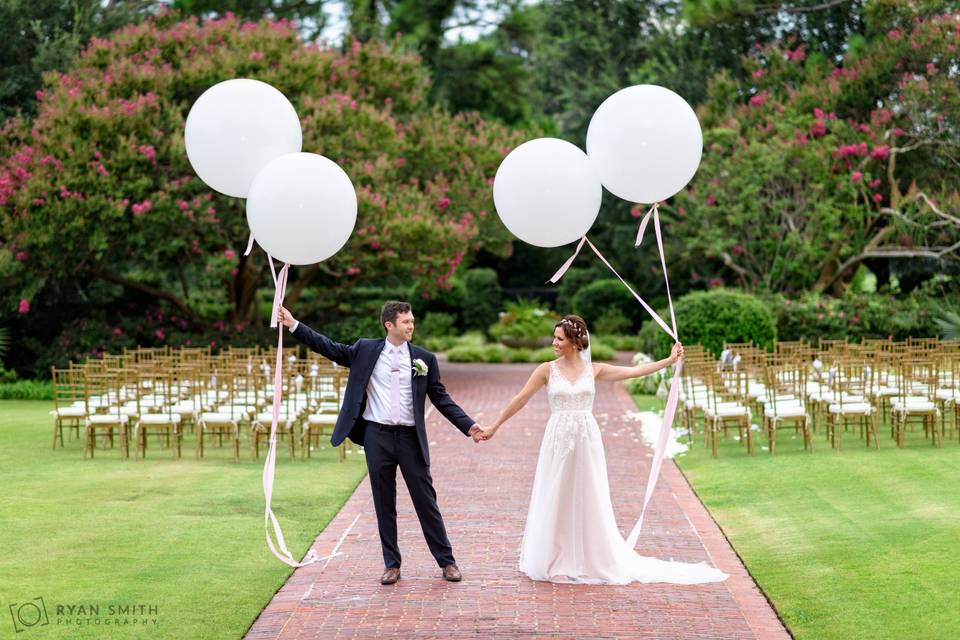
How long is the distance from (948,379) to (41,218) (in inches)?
576

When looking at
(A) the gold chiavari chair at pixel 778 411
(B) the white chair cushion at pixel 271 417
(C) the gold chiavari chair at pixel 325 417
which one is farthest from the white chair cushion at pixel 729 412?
(B) the white chair cushion at pixel 271 417

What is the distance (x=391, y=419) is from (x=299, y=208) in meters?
1.44

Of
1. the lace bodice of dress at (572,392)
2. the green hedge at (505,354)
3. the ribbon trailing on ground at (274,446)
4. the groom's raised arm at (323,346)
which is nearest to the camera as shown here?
the ribbon trailing on ground at (274,446)

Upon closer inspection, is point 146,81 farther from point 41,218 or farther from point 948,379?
point 948,379

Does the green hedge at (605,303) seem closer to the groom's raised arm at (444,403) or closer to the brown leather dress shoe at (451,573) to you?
the groom's raised arm at (444,403)

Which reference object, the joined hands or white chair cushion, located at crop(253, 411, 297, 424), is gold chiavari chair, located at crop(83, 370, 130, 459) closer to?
white chair cushion, located at crop(253, 411, 297, 424)

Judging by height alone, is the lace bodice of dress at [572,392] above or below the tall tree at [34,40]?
below

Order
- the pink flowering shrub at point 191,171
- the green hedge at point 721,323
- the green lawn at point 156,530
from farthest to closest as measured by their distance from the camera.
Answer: the green hedge at point 721,323
the pink flowering shrub at point 191,171
the green lawn at point 156,530

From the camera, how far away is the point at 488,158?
82.5 feet

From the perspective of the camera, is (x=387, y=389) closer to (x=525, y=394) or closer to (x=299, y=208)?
(x=525, y=394)

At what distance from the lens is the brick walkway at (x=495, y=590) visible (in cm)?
655

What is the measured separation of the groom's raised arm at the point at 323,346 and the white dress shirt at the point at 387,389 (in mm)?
Result: 194

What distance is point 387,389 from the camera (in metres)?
7.53

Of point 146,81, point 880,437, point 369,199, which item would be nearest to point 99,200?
point 146,81
